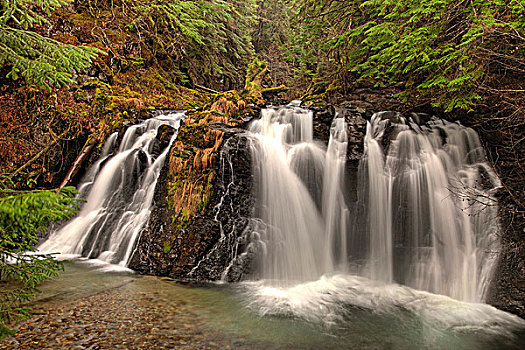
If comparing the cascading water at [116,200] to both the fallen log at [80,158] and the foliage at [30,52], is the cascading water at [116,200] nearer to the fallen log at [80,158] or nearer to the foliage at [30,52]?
the fallen log at [80,158]

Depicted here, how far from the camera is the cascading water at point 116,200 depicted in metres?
5.53

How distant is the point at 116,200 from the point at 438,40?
376 inches

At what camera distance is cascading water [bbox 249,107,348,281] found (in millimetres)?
5531

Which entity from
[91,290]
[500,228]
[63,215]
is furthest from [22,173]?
[500,228]

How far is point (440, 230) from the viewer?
5578mm

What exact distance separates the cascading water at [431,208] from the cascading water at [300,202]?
757mm

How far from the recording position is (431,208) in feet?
19.2

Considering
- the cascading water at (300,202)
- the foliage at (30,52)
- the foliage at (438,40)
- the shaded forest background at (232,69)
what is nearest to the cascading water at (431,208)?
the shaded forest background at (232,69)

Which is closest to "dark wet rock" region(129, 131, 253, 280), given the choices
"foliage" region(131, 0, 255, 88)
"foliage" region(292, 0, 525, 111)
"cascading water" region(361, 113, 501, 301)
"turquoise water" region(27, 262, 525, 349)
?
"turquoise water" region(27, 262, 525, 349)

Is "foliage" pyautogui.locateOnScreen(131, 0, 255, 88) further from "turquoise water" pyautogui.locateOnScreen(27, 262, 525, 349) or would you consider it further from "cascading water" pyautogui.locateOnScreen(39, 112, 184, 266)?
"turquoise water" pyautogui.locateOnScreen(27, 262, 525, 349)

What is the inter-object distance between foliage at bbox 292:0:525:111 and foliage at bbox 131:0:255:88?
5.06 m

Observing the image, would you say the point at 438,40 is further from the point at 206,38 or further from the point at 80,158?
the point at 206,38

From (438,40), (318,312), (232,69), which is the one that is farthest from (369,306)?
(232,69)

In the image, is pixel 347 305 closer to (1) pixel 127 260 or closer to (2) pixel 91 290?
(2) pixel 91 290
